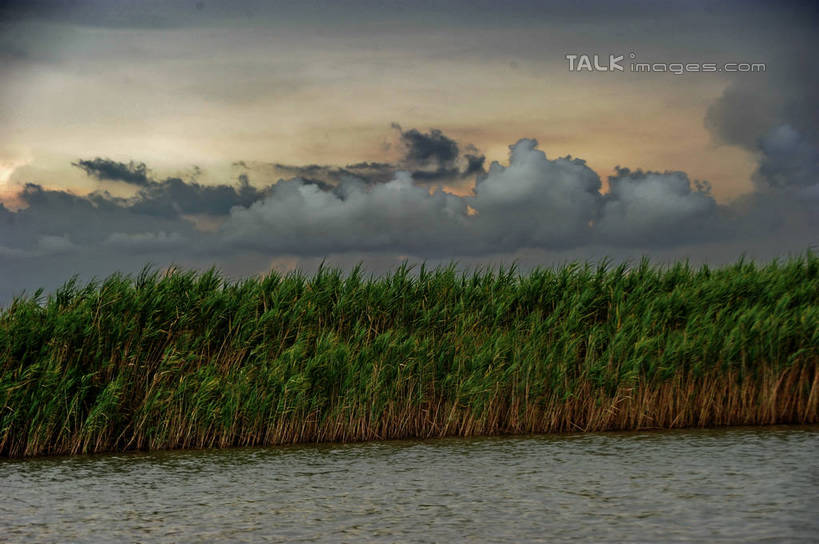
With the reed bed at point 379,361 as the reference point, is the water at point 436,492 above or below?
below

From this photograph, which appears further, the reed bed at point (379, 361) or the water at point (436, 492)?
the reed bed at point (379, 361)

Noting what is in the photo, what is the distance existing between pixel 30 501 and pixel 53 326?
443 cm

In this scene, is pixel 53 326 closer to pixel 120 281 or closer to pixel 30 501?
pixel 120 281

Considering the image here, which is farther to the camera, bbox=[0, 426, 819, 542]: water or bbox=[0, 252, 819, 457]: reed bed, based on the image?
bbox=[0, 252, 819, 457]: reed bed

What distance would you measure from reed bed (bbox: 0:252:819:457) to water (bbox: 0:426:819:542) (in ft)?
2.34

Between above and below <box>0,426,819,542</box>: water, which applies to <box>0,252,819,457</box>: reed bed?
above

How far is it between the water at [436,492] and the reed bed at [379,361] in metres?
0.71

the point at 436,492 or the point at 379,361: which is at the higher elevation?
the point at 379,361

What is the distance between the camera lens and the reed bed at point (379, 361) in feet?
37.8

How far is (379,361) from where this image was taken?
40.8 feet

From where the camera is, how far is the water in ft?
22.1

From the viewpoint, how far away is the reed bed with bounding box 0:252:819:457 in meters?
11.5

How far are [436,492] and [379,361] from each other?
14.4 ft

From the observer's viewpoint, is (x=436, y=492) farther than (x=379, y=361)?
No
